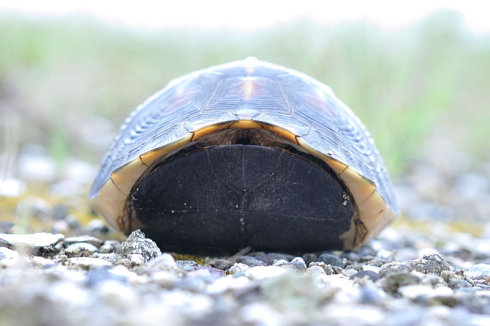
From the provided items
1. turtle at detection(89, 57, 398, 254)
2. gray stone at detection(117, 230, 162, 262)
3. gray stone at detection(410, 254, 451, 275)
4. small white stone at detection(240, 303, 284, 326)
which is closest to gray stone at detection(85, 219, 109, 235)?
turtle at detection(89, 57, 398, 254)

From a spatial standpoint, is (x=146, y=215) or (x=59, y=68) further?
(x=59, y=68)

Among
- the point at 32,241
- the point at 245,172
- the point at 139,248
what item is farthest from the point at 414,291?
the point at 32,241

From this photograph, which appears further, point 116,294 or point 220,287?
point 220,287

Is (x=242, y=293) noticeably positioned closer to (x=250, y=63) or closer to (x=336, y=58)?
(x=250, y=63)

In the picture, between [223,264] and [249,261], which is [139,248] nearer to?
[223,264]

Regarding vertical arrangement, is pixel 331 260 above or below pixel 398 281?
above

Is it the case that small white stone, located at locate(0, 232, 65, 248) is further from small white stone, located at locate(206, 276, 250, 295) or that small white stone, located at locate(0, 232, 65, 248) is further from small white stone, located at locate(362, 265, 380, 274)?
small white stone, located at locate(362, 265, 380, 274)

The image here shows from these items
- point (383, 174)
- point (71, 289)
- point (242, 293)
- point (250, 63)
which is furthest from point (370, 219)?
point (71, 289)
